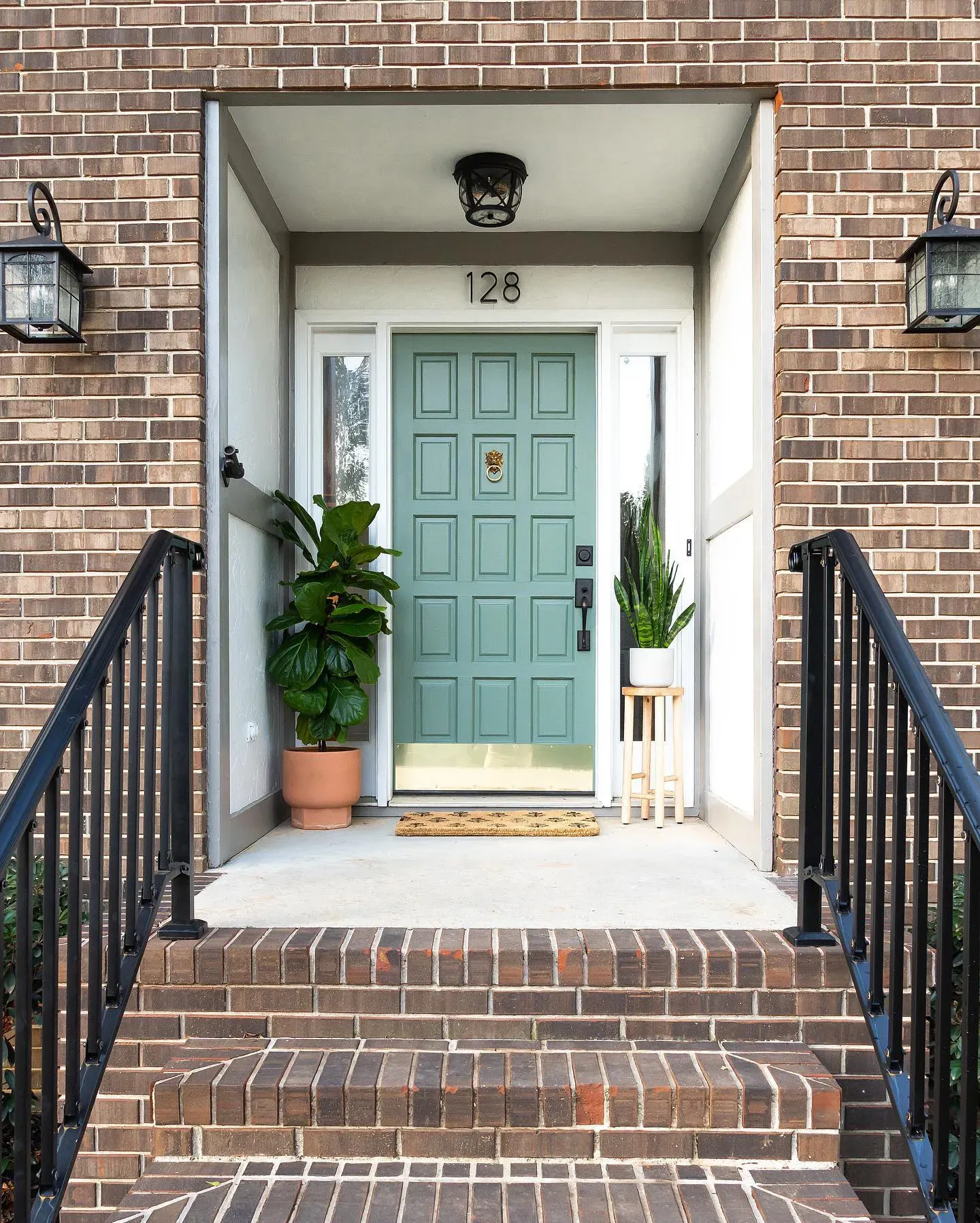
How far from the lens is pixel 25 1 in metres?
3.07

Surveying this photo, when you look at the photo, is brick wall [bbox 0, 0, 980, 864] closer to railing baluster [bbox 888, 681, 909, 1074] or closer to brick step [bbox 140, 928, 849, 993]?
brick step [bbox 140, 928, 849, 993]

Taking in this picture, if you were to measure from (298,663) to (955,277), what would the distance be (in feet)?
8.27


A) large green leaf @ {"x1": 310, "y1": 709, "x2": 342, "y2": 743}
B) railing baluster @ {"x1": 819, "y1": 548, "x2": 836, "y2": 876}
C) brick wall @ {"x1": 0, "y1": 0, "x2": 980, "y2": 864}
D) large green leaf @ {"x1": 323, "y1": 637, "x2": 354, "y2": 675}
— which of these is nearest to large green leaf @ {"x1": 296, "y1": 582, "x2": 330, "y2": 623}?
large green leaf @ {"x1": 323, "y1": 637, "x2": 354, "y2": 675}

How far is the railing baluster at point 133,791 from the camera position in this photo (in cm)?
197

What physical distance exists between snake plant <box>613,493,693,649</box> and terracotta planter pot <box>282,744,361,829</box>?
48.3 inches

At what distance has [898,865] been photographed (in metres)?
1.75

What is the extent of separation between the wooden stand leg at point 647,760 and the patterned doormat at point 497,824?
0.21 meters

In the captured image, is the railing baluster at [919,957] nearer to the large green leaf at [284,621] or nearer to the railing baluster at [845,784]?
the railing baluster at [845,784]

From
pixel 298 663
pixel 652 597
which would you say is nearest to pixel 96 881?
pixel 298 663

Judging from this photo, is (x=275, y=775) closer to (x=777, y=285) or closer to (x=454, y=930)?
(x=454, y=930)

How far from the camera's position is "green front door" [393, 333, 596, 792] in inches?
166

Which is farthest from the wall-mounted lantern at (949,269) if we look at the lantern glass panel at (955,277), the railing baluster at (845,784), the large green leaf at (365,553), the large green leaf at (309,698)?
the large green leaf at (309,698)

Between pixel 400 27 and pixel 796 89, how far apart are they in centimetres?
125

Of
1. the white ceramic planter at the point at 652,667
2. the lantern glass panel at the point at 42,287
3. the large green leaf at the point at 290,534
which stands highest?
the lantern glass panel at the point at 42,287
